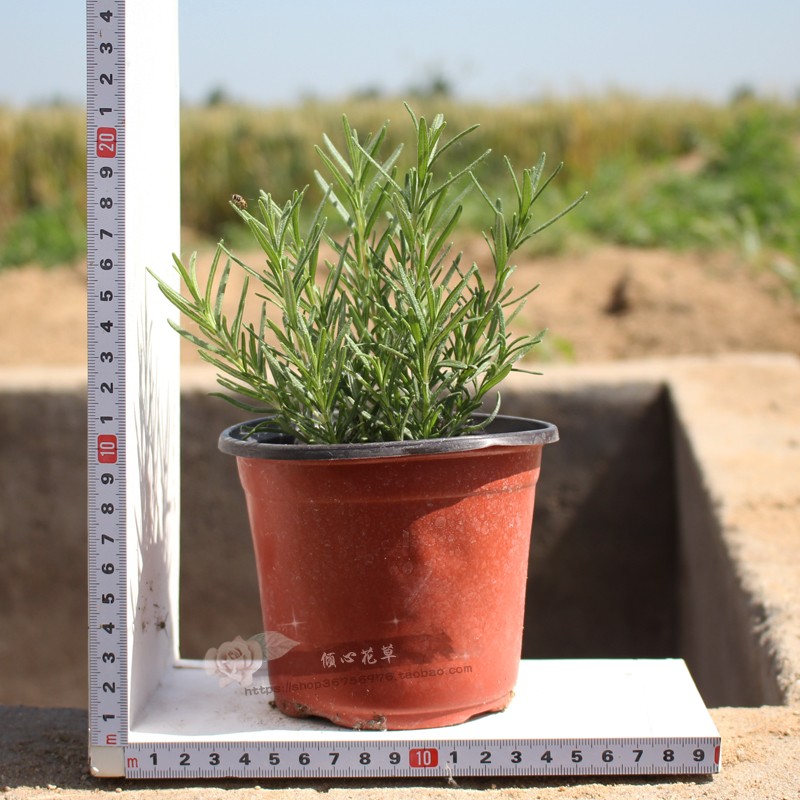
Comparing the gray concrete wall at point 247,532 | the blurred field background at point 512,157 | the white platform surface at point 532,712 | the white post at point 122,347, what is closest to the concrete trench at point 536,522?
the gray concrete wall at point 247,532

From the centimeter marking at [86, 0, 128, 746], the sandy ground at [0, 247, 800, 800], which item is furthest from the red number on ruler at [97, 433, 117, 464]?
the sandy ground at [0, 247, 800, 800]

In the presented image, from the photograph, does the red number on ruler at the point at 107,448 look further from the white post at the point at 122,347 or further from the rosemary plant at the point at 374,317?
the rosemary plant at the point at 374,317

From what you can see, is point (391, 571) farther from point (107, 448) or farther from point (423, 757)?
point (107, 448)

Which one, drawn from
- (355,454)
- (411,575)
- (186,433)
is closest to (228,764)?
(411,575)

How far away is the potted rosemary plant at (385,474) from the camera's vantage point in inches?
50.4

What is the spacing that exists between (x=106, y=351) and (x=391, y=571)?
0.47 m

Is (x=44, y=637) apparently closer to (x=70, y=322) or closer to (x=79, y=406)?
(x=79, y=406)

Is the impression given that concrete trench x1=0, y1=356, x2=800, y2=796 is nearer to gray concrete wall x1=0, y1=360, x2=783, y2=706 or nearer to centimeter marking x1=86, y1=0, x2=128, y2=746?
gray concrete wall x1=0, y1=360, x2=783, y2=706

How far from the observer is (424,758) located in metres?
1.28

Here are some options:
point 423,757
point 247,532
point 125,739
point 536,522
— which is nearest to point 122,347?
point 125,739

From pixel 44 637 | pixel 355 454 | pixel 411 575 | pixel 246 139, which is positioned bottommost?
pixel 44 637

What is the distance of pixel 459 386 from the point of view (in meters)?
1.38

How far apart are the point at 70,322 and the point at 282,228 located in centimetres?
594

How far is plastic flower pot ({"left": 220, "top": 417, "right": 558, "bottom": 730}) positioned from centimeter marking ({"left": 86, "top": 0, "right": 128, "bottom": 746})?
0.18 metres
